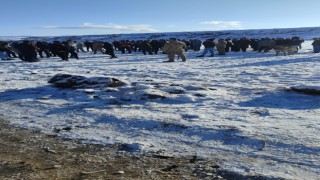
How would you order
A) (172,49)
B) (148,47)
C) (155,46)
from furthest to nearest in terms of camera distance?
(155,46) → (148,47) → (172,49)

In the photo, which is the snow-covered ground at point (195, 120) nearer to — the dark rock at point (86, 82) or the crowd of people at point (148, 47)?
the dark rock at point (86, 82)

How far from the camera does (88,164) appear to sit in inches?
196

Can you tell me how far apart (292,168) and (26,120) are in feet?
14.8

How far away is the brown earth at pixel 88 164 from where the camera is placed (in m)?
4.58

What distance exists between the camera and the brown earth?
4.58 meters

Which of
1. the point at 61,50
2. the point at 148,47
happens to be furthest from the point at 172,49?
the point at 148,47

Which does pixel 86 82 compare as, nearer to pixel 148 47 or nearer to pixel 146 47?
pixel 148 47

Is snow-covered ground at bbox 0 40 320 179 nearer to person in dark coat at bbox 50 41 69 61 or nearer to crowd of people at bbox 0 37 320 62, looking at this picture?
crowd of people at bbox 0 37 320 62

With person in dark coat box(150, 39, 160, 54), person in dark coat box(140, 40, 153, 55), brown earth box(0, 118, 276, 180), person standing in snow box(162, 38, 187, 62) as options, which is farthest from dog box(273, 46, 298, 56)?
brown earth box(0, 118, 276, 180)

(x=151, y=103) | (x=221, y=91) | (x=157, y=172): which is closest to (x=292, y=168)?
(x=157, y=172)

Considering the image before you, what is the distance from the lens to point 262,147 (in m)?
5.43

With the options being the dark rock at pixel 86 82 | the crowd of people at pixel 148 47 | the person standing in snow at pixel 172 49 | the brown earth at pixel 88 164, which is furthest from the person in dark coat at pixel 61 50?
the brown earth at pixel 88 164

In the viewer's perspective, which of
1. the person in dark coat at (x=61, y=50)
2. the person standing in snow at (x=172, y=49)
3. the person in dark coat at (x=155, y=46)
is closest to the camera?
the person standing in snow at (x=172, y=49)

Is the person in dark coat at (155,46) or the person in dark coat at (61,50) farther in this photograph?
the person in dark coat at (155,46)
